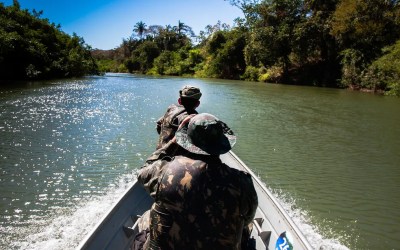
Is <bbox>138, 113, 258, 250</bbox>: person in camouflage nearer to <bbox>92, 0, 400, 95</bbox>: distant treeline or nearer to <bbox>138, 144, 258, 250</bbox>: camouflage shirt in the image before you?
<bbox>138, 144, 258, 250</bbox>: camouflage shirt

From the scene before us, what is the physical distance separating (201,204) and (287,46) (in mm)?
32430

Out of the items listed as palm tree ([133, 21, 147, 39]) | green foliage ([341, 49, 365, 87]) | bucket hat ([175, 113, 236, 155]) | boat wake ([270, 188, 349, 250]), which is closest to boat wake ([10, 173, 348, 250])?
boat wake ([270, 188, 349, 250])

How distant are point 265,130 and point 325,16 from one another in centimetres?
2277

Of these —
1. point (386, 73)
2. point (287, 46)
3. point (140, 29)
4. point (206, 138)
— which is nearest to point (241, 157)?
point (206, 138)

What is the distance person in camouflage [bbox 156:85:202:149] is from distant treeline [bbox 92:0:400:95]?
21617 mm

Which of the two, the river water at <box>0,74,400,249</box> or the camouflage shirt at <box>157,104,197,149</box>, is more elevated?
the camouflage shirt at <box>157,104,197,149</box>

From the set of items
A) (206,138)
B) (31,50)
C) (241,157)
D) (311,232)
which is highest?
(31,50)

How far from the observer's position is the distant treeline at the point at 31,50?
25141 millimetres

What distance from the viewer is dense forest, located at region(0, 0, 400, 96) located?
82.0 ft

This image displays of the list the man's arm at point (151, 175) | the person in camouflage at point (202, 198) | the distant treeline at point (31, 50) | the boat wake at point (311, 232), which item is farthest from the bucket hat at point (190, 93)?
the distant treeline at point (31, 50)

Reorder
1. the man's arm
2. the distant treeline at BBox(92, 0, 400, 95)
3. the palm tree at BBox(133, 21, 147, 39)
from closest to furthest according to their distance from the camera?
the man's arm, the distant treeline at BBox(92, 0, 400, 95), the palm tree at BBox(133, 21, 147, 39)

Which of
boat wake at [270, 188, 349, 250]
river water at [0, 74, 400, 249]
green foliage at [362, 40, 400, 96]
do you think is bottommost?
boat wake at [270, 188, 349, 250]

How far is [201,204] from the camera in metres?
2.06

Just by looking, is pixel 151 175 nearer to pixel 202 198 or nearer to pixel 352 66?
pixel 202 198
